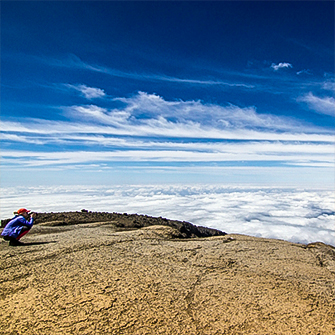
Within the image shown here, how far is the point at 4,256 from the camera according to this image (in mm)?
5195

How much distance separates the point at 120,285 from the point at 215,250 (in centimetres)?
303

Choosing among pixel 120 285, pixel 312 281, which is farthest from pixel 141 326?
pixel 312 281

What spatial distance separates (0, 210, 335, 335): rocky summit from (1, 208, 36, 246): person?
349 millimetres

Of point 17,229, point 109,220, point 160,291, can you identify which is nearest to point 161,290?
point 160,291

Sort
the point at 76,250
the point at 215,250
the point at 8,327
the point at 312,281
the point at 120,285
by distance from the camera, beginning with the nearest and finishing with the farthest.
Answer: the point at 8,327, the point at 120,285, the point at 312,281, the point at 76,250, the point at 215,250

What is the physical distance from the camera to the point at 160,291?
3.66 m

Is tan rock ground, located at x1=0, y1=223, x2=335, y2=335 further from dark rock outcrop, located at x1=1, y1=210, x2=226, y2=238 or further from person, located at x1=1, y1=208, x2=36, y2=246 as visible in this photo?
dark rock outcrop, located at x1=1, y1=210, x2=226, y2=238

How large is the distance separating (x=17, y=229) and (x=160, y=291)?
488 centimetres

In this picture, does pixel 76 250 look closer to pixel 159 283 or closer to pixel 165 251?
pixel 165 251

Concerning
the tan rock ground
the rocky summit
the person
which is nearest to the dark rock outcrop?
the person

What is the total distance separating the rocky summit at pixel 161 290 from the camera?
2902 mm

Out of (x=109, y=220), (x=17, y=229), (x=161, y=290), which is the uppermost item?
(x=17, y=229)

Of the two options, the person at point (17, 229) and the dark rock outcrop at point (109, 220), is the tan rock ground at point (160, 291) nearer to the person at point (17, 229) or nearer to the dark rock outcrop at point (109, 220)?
the person at point (17, 229)

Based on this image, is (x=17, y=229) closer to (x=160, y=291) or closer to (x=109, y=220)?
(x=160, y=291)
